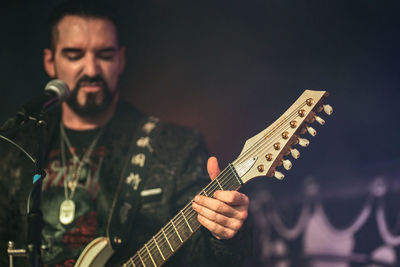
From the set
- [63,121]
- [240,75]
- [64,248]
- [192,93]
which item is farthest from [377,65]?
[64,248]

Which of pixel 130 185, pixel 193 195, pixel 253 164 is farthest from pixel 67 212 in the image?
pixel 253 164

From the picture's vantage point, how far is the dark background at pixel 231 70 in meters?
3.26

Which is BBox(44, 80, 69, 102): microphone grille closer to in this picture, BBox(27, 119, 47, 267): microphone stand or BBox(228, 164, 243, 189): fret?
BBox(27, 119, 47, 267): microphone stand

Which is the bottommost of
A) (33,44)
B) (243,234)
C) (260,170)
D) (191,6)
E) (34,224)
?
(243,234)

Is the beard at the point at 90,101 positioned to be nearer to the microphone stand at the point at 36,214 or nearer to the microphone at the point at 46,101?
the microphone at the point at 46,101

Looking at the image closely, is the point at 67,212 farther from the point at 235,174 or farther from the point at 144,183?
the point at 235,174

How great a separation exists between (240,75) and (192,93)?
0.50 meters

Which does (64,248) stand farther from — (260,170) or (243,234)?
(260,170)

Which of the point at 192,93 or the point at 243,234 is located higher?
the point at 192,93

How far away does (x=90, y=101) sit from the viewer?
2.67 metres

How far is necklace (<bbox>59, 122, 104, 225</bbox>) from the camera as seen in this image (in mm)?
2322

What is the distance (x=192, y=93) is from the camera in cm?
355

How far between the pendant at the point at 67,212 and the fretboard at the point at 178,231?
22.2 inches

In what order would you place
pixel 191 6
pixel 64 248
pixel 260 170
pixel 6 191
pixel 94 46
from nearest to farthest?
pixel 260 170 < pixel 64 248 < pixel 6 191 < pixel 94 46 < pixel 191 6
